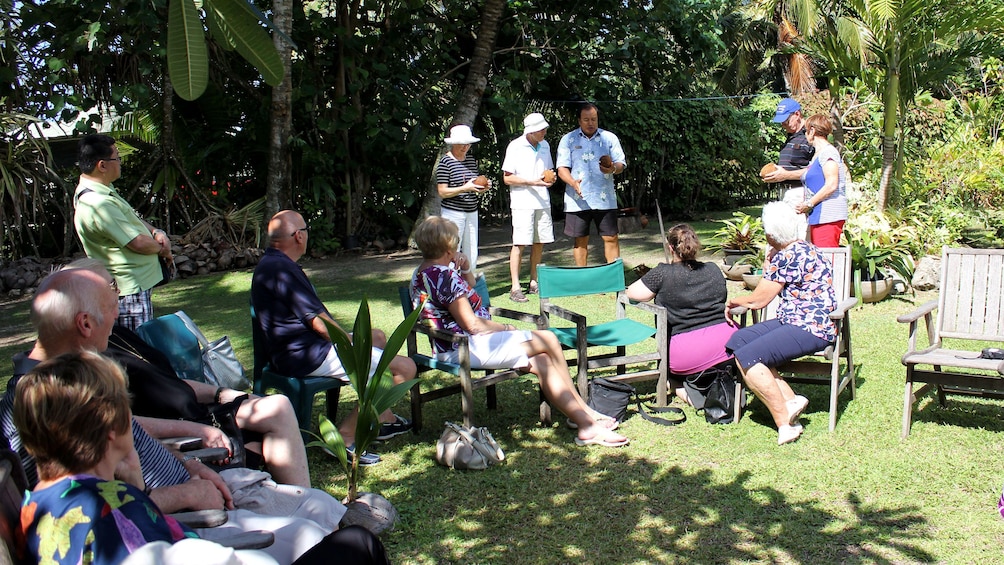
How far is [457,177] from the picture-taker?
7777mm

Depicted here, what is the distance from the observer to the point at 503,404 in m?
5.54

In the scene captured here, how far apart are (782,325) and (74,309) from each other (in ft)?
11.9

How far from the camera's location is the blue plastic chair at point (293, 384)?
444cm

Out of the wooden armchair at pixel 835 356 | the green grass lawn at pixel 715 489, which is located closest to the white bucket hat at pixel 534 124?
the wooden armchair at pixel 835 356

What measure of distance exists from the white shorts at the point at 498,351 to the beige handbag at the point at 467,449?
420mm

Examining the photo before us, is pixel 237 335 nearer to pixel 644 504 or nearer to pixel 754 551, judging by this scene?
pixel 644 504

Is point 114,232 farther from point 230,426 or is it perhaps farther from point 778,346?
point 778,346

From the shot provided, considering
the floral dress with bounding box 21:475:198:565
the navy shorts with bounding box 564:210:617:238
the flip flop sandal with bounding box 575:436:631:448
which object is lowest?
the flip flop sandal with bounding box 575:436:631:448

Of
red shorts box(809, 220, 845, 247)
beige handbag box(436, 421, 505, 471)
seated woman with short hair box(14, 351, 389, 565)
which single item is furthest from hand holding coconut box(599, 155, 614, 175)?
seated woman with short hair box(14, 351, 389, 565)

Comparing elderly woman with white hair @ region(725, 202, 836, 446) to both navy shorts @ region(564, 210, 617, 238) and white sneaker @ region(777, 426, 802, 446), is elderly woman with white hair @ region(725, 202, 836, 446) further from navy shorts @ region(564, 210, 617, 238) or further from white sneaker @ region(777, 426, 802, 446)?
navy shorts @ region(564, 210, 617, 238)

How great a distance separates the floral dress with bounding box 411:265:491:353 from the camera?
4.88 m

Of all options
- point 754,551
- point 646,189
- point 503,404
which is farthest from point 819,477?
point 646,189

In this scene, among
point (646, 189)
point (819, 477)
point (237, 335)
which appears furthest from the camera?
point (646, 189)

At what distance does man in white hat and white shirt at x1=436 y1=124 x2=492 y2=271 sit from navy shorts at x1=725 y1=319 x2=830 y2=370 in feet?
11.1
